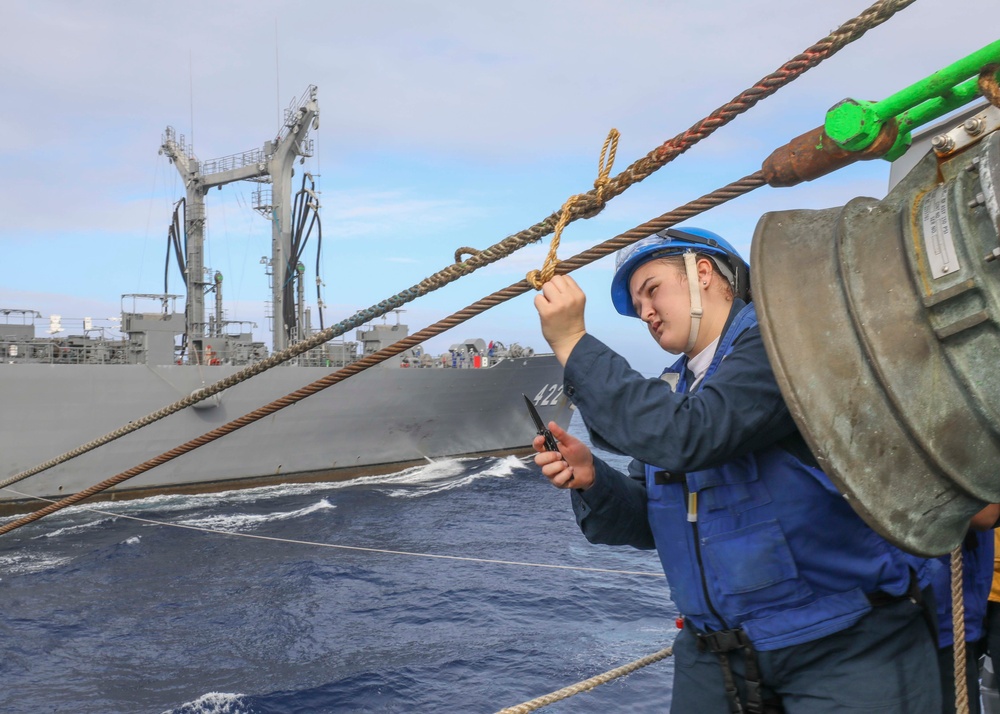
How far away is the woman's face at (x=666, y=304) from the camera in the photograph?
1946mm

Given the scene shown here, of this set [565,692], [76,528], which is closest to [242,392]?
[76,528]

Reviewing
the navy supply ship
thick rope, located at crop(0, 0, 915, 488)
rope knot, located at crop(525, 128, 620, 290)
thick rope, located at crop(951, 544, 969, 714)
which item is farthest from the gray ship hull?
thick rope, located at crop(951, 544, 969, 714)

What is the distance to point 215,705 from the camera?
25.3 feet

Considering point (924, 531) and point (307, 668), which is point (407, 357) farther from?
point (924, 531)

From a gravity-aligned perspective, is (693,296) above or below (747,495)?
above

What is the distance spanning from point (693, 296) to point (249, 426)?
62.8 ft

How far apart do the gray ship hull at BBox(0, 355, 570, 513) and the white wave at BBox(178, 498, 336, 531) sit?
2640mm

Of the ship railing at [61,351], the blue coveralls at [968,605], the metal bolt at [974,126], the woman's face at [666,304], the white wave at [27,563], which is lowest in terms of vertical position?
the white wave at [27,563]

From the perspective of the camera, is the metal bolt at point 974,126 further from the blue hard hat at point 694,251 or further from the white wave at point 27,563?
the white wave at point 27,563

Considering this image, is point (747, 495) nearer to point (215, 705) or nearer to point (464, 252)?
point (464, 252)

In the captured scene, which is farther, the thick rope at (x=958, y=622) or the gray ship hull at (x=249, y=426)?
the gray ship hull at (x=249, y=426)

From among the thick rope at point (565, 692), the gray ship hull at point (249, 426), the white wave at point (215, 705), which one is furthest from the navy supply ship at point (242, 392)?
the thick rope at point (565, 692)

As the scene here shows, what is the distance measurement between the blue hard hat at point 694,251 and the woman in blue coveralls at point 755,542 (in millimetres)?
115

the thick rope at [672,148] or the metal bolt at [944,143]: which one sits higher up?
the thick rope at [672,148]
